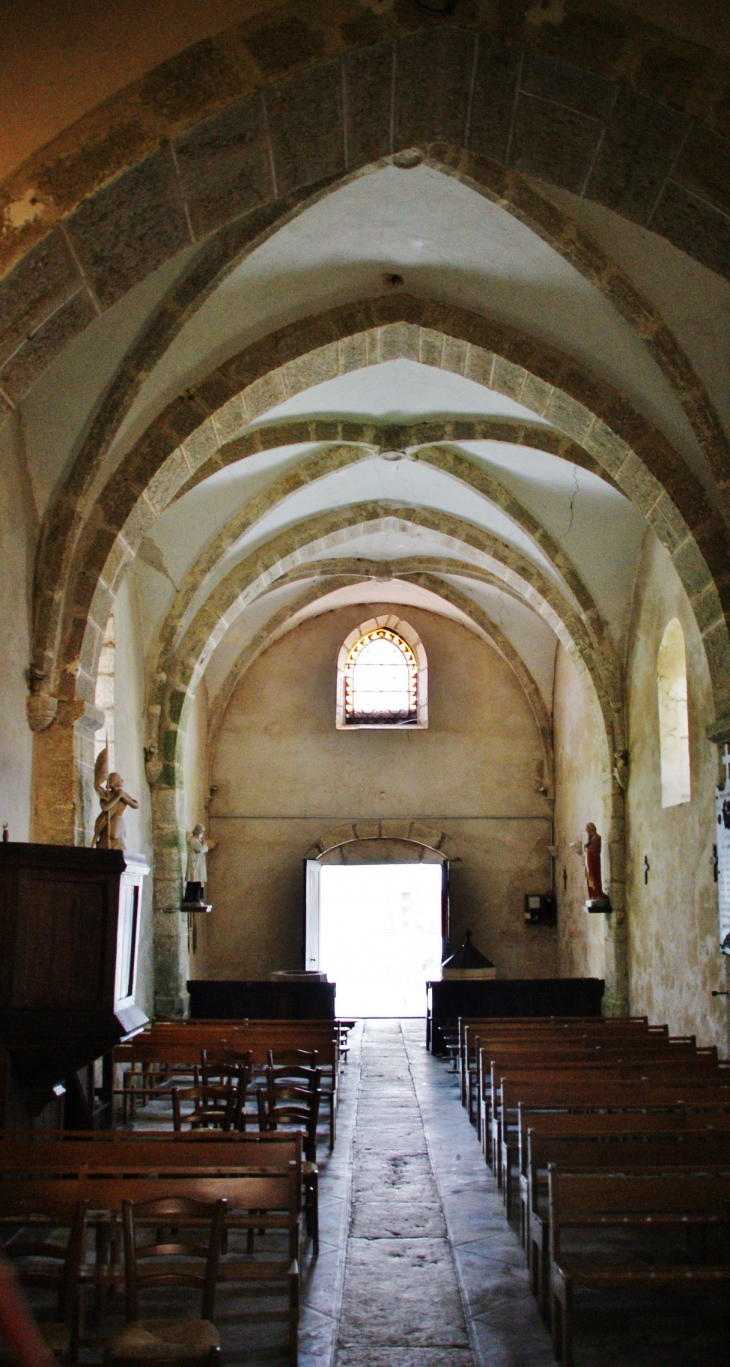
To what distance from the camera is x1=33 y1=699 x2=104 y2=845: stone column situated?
8.36 meters

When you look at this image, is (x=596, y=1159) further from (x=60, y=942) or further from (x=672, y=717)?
(x=672, y=717)

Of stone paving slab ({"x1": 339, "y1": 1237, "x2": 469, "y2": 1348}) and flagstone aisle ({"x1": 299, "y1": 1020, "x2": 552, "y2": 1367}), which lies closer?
A: flagstone aisle ({"x1": 299, "y1": 1020, "x2": 552, "y2": 1367})

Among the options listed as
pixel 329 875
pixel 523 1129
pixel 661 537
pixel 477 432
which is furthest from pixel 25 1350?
pixel 329 875

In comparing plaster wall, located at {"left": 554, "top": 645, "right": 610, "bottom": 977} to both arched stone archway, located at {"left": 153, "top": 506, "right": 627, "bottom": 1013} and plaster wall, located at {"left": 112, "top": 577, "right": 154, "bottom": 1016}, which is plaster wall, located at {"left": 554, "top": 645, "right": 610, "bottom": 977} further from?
plaster wall, located at {"left": 112, "top": 577, "right": 154, "bottom": 1016}

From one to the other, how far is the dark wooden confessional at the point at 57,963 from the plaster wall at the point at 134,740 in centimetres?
545

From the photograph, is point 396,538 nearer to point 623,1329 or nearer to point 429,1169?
point 429,1169

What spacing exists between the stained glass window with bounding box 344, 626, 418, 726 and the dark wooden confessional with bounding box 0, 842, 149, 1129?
453 inches

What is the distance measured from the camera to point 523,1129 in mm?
5523

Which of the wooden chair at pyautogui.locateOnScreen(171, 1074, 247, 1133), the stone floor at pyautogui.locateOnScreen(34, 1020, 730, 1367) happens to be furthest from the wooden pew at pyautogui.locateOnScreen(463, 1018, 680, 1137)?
the wooden chair at pyautogui.locateOnScreen(171, 1074, 247, 1133)

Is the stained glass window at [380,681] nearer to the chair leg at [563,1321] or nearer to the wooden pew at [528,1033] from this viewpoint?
the wooden pew at [528,1033]

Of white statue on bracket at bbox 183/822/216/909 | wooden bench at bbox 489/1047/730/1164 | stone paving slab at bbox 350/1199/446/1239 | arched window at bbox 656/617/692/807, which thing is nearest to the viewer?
stone paving slab at bbox 350/1199/446/1239

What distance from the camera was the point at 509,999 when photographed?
13273mm

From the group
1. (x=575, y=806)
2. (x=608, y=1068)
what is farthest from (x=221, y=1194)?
(x=575, y=806)

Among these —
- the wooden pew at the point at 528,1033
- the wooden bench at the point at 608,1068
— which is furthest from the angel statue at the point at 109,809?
the wooden bench at the point at 608,1068
